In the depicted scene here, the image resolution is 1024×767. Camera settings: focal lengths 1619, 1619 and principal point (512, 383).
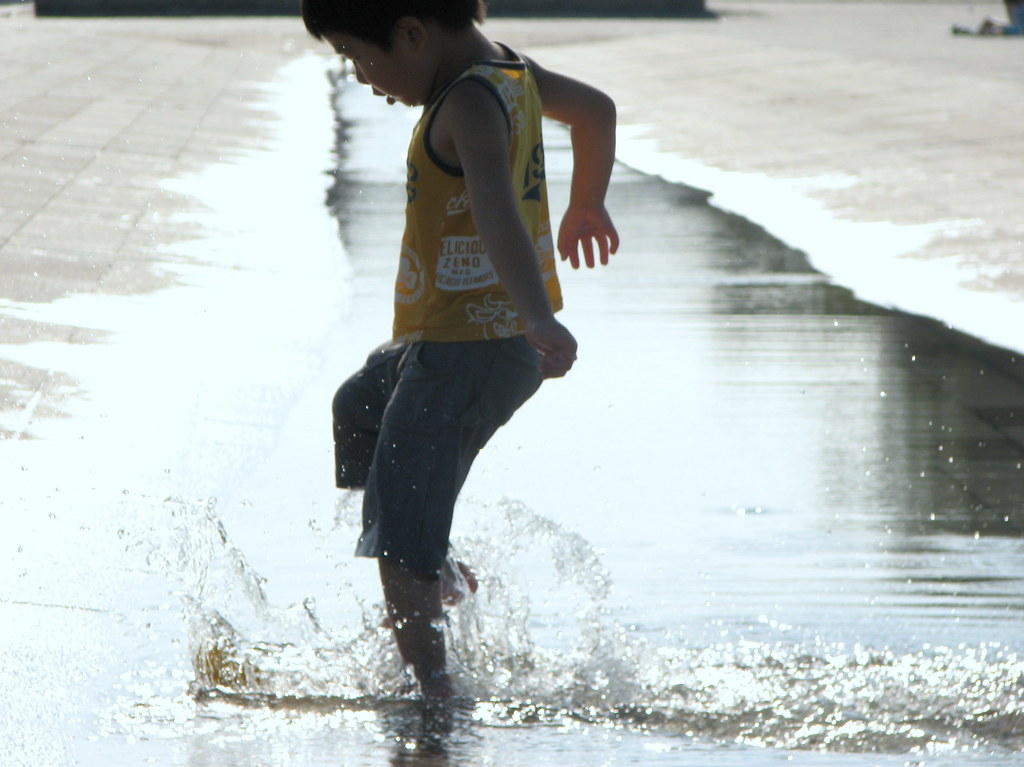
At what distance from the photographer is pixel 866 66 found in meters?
19.8

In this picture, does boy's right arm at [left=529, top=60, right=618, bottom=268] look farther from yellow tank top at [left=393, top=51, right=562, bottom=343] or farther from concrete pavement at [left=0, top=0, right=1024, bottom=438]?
concrete pavement at [left=0, top=0, right=1024, bottom=438]

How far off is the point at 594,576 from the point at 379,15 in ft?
5.09

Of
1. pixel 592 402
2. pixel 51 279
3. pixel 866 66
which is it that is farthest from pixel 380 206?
pixel 866 66

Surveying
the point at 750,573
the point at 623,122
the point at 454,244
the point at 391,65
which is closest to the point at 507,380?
the point at 454,244

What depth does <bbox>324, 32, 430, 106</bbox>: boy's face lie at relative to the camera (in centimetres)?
283

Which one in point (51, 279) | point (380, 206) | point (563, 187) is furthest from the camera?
point (563, 187)

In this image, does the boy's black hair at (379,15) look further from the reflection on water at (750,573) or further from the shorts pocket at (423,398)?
the reflection on water at (750,573)

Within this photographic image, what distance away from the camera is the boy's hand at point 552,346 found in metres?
2.74

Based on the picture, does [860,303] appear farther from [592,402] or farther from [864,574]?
[864,574]

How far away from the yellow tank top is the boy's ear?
10 centimetres

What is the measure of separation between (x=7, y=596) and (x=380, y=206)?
667 centimetres

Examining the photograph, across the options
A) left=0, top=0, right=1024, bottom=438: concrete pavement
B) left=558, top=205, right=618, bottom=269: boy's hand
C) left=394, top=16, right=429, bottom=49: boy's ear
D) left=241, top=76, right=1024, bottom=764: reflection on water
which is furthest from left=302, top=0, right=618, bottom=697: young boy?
left=0, top=0, right=1024, bottom=438: concrete pavement

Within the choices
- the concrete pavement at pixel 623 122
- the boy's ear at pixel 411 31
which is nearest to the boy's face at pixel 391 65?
the boy's ear at pixel 411 31

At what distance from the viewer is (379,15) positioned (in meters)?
2.78
